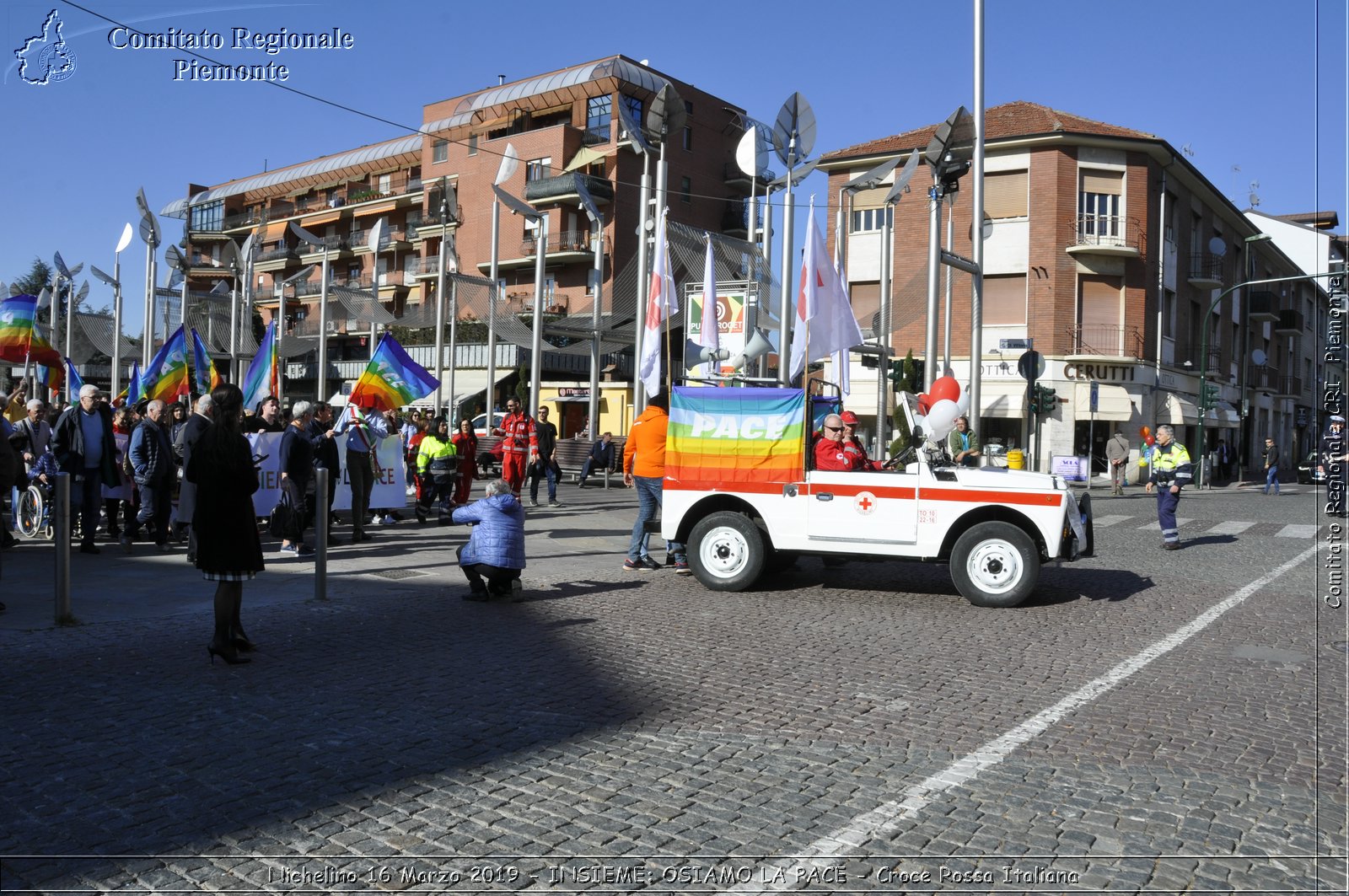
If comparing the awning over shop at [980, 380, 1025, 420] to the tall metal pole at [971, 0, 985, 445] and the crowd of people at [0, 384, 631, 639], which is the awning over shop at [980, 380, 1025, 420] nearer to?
the tall metal pole at [971, 0, 985, 445]

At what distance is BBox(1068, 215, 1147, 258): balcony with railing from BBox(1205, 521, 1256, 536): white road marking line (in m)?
19.2

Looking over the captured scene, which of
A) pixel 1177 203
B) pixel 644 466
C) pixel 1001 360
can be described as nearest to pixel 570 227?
pixel 1001 360

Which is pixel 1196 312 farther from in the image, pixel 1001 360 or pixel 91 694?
pixel 91 694

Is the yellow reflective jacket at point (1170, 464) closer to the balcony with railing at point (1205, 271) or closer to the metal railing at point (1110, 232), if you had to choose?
the metal railing at point (1110, 232)

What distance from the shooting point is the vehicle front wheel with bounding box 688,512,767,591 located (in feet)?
33.2

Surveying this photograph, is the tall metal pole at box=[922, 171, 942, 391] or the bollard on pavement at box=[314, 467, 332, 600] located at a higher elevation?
the tall metal pole at box=[922, 171, 942, 391]

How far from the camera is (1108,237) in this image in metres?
37.5

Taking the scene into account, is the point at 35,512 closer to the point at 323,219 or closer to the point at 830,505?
the point at 830,505

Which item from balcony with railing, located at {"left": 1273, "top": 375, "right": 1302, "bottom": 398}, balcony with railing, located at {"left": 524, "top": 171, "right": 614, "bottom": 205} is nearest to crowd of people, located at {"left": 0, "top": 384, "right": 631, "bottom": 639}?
balcony with railing, located at {"left": 524, "top": 171, "right": 614, "bottom": 205}

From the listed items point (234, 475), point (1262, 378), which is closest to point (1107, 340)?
point (1262, 378)

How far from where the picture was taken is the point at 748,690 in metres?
6.41

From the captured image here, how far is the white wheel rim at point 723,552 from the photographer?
10.2 metres

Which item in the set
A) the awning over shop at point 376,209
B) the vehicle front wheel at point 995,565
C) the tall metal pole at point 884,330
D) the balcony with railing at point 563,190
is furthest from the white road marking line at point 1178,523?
the awning over shop at point 376,209

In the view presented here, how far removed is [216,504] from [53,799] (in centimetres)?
289
